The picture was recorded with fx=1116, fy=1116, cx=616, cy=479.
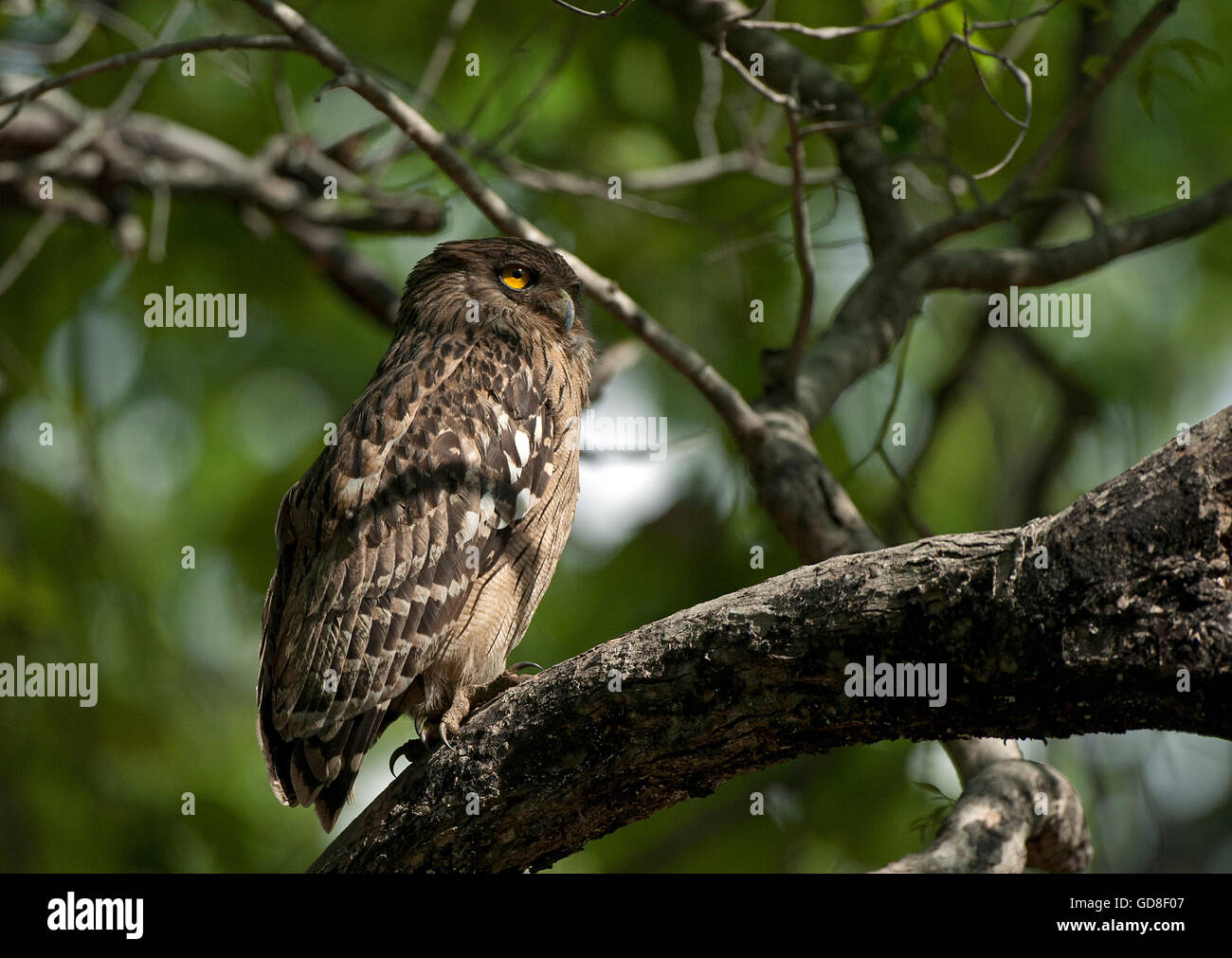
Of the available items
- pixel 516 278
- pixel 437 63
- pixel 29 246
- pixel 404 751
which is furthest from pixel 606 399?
pixel 29 246

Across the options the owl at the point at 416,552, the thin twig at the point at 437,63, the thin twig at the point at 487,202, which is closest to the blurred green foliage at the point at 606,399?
the thin twig at the point at 437,63

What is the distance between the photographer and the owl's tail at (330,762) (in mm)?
3580

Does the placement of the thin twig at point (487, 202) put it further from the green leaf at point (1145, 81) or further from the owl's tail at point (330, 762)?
the green leaf at point (1145, 81)

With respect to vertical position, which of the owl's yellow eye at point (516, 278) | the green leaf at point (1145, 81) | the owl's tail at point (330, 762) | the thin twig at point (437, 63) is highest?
the thin twig at point (437, 63)

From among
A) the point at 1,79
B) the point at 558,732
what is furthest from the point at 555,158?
the point at 558,732

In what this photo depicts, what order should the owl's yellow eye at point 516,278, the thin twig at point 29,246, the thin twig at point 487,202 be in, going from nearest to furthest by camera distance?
the thin twig at point 487,202, the owl's yellow eye at point 516,278, the thin twig at point 29,246

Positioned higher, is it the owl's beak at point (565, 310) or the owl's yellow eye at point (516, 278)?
the owl's yellow eye at point (516, 278)

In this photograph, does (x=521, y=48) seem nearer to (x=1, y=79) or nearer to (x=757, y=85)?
(x=757, y=85)

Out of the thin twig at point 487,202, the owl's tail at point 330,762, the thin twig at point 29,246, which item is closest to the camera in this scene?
the owl's tail at point 330,762

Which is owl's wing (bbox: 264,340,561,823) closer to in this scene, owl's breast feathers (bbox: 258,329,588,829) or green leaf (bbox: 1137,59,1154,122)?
owl's breast feathers (bbox: 258,329,588,829)

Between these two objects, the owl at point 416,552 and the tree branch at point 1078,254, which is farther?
the tree branch at point 1078,254

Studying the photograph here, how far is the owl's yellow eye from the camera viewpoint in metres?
4.64

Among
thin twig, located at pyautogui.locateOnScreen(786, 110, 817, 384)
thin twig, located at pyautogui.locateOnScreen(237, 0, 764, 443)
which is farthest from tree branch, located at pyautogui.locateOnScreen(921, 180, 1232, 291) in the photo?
thin twig, located at pyautogui.locateOnScreen(237, 0, 764, 443)
